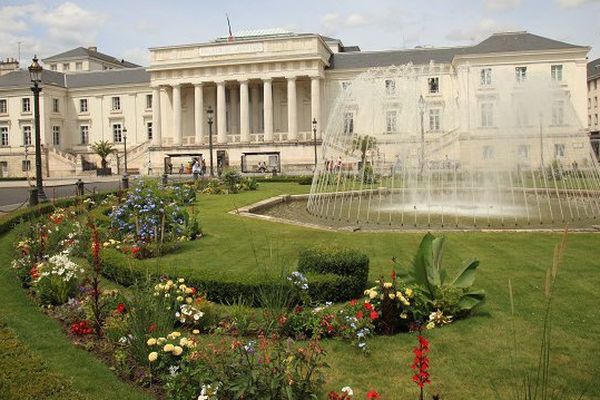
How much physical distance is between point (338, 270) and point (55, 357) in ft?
14.0

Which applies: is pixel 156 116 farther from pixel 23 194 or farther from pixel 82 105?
pixel 23 194

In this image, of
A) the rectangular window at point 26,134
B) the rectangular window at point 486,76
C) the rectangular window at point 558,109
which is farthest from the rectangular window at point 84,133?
the rectangular window at point 558,109

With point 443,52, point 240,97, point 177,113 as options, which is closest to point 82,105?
point 177,113

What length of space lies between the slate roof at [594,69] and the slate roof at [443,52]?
1175 inches

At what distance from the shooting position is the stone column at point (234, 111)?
70.3m

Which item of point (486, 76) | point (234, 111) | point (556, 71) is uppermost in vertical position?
point (556, 71)

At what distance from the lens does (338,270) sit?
903 cm

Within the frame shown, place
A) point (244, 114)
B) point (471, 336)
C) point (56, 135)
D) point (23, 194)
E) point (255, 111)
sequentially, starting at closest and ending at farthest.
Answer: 1. point (471, 336)
2. point (23, 194)
3. point (244, 114)
4. point (255, 111)
5. point (56, 135)

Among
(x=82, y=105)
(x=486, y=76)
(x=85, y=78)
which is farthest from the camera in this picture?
(x=85, y=78)

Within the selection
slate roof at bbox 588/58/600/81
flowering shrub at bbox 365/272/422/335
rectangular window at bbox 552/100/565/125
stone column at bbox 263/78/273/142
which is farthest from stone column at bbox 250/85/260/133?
flowering shrub at bbox 365/272/422/335

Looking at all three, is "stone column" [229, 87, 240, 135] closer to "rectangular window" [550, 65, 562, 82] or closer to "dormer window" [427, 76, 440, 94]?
"dormer window" [427, 76, 440, 94]

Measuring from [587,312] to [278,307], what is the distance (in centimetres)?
441

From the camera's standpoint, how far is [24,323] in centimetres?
798

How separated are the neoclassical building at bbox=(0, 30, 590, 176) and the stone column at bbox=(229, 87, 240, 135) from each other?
132 mm
